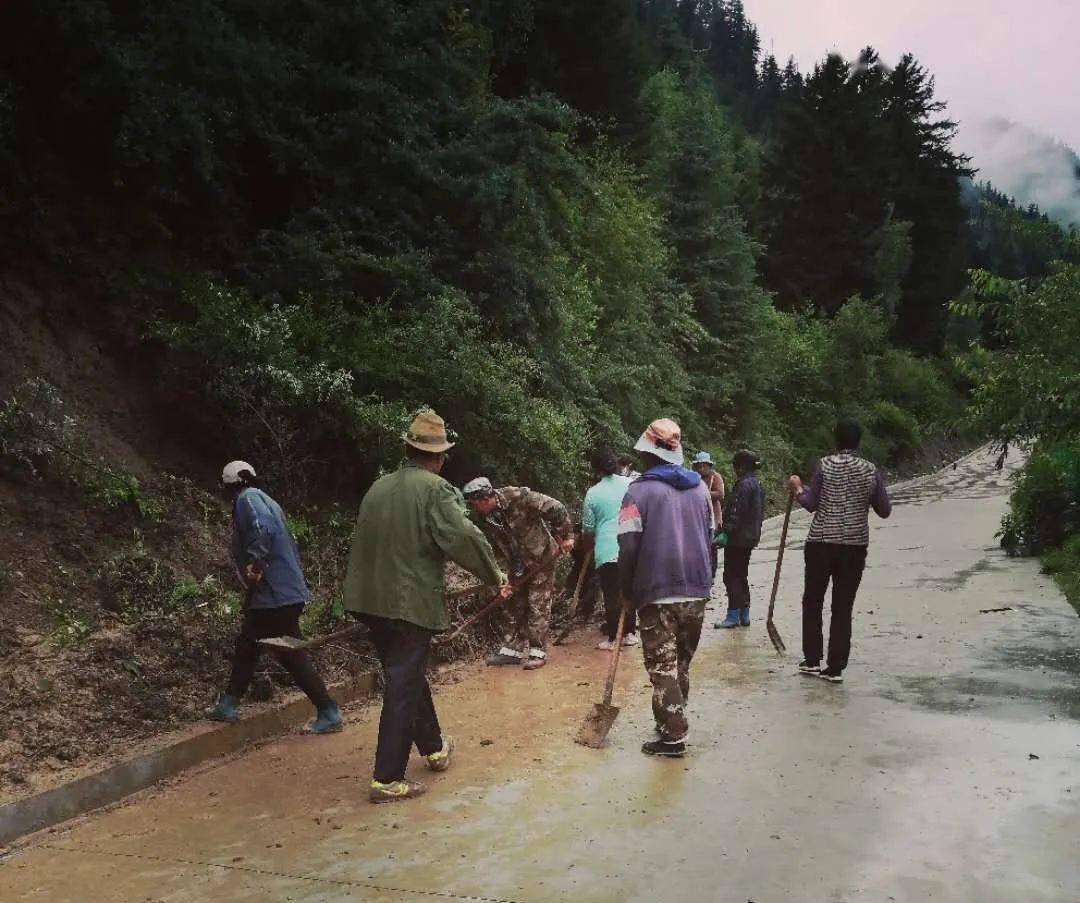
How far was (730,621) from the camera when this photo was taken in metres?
10.9

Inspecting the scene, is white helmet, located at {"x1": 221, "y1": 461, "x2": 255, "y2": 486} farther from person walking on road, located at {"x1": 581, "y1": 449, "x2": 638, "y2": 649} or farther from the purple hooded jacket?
person walking on road, located at {"x1": 581, "y1": 449, "x2": 638, "y2": 649}

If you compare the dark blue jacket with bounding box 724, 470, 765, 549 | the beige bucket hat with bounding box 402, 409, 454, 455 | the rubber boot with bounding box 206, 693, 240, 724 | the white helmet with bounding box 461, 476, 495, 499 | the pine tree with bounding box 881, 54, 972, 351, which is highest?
the pine tree with bounding box 881, 54, 972, 351

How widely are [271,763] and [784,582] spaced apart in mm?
9014

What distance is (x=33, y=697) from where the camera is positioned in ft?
20.2

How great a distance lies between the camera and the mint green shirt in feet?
32.0

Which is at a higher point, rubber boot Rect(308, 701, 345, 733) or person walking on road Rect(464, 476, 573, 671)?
person walking on road Rect(464, 476, 573, 671)

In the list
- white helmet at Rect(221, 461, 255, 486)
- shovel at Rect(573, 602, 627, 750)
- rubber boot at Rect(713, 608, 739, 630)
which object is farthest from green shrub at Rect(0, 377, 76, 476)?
rubber boot at Rect(713, 608, 739, 630)

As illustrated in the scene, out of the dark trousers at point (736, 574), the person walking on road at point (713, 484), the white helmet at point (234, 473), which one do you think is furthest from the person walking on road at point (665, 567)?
the person walking on road at point (713, 484)

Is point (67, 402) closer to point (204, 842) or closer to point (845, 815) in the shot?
point (204, 842)

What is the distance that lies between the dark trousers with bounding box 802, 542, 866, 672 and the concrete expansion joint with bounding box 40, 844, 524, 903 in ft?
15.0

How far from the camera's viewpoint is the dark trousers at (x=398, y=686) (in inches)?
217

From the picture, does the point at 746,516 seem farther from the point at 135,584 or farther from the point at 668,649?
the point at 135,584

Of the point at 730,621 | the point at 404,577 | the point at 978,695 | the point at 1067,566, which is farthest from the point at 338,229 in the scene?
the point at 1067,566

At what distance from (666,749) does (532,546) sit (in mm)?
3141
